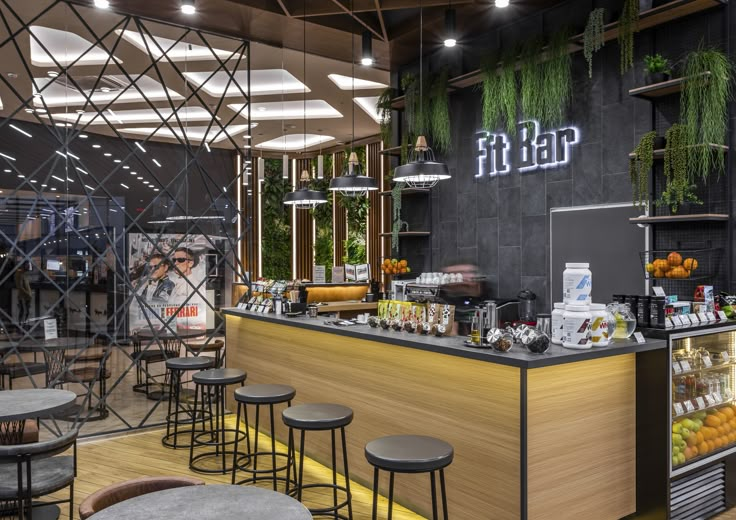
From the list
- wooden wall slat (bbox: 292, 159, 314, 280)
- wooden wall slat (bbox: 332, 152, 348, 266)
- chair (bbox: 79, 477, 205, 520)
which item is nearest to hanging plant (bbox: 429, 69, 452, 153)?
chair (bbox: 79, 477, 205, 520)

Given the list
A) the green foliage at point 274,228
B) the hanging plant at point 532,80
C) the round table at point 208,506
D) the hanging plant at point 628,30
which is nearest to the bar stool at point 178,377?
the round table at point 208,506

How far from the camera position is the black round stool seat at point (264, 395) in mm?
3436

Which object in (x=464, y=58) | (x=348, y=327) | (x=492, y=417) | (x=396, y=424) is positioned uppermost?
(x=464, y=58)

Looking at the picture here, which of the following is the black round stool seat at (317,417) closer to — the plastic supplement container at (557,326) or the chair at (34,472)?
the chair at (34,472)

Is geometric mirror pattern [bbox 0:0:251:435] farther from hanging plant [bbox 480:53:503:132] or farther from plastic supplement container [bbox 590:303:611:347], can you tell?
plastic supplement container [bbox 590:303:611:347]

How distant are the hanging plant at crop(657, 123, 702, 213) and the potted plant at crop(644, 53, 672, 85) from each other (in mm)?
365

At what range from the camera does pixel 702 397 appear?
354 centimetres

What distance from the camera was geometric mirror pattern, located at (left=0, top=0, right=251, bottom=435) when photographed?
16.0 feet

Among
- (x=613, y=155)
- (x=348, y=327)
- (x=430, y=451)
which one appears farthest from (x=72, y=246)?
(x=613, y=155)

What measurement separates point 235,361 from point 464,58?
12.9 feet

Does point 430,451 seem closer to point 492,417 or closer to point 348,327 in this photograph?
point 492,417

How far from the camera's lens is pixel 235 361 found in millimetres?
5688

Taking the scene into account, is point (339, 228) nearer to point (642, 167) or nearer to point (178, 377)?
point (178, 377)

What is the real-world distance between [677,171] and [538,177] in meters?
1.44
